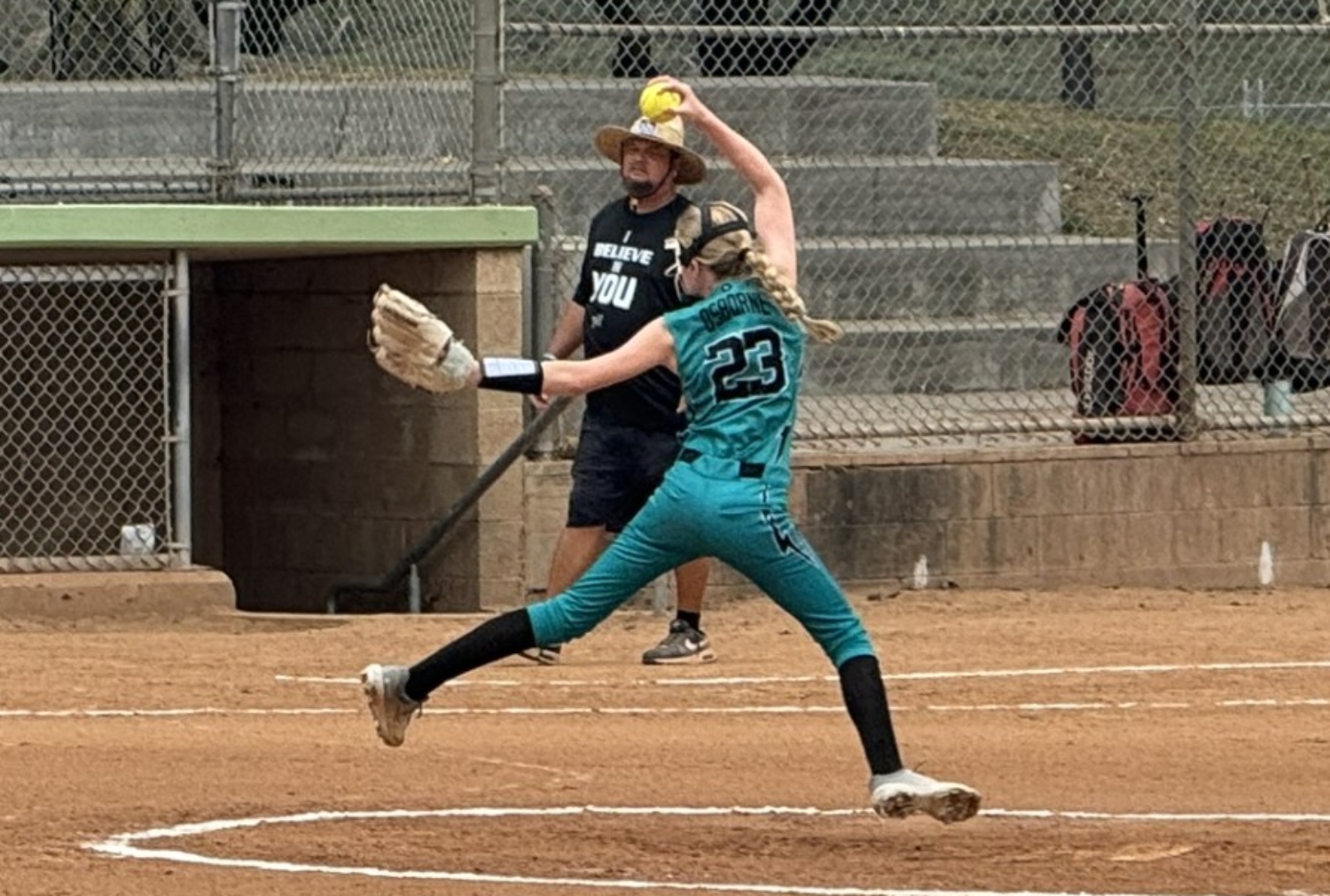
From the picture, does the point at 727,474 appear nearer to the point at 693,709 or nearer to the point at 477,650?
the point at 477,650

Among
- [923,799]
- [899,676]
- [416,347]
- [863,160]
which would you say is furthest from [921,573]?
[416,347]

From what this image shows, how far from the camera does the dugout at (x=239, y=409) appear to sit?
12.7 metres

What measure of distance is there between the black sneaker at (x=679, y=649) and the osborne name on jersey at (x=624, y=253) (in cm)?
147

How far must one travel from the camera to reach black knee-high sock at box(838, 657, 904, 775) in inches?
289

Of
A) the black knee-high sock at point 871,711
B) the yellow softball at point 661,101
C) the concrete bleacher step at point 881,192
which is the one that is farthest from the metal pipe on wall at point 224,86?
the black knee-high sock at point 871,711

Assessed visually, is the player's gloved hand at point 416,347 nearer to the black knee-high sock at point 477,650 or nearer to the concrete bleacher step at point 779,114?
the black knee-high sock at point 477,650

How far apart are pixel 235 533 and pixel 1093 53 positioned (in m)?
6.07

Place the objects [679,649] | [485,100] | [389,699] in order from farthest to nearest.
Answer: [485,100], [679,649], [389,699]

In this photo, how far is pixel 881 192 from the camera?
1600 cm

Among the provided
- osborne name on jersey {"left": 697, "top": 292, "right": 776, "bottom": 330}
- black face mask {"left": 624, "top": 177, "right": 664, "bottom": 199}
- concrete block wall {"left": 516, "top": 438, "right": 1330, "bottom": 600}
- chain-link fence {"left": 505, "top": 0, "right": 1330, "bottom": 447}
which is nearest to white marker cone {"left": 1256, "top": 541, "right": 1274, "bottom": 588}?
concrete block wall {"left": 516, "top": 438, "right": 1330, "bottom": 600}

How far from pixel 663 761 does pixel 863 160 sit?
7622 millimetres

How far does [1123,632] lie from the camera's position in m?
12.5

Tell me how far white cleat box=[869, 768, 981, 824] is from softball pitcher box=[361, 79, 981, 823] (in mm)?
13

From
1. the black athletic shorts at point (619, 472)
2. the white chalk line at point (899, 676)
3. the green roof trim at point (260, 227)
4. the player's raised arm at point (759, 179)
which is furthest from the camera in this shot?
the green roof trim at point (260, 227)
